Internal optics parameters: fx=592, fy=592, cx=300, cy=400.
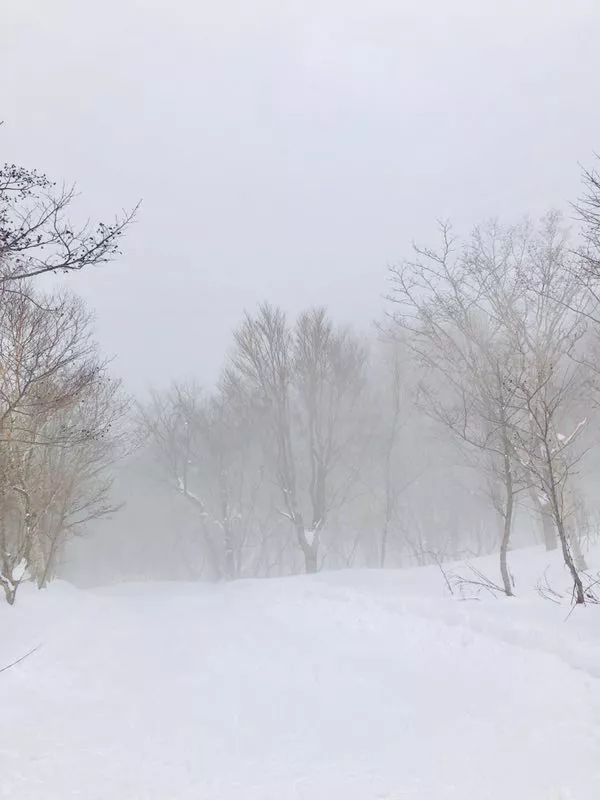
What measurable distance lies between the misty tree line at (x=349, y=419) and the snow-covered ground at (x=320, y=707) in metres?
1.98

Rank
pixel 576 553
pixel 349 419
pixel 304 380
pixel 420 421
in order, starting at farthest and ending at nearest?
pixel 420 421, pixel 349 419, pixel 304 380, pixel 576 553

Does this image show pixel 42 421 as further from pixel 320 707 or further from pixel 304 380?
pixel 304 380

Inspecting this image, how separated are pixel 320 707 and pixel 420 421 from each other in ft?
93.7

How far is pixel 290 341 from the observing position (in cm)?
2308

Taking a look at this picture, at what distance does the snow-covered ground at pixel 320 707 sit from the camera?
4441 millimetres

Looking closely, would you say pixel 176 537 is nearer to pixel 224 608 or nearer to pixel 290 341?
pixel 290 341

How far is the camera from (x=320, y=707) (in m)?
6.25

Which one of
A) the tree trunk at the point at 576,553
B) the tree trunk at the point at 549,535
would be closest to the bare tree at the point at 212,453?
the tree trunk at the point at 549,535

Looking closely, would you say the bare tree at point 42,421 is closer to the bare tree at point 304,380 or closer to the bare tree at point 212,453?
the bare tree at point 304,380

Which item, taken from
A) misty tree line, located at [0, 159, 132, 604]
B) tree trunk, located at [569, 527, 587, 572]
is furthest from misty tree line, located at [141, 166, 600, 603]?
misty tree line, located at [0, 159, 132, 604]

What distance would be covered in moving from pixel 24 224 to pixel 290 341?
18.3 metres

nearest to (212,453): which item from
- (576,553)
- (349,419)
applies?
(349,419)

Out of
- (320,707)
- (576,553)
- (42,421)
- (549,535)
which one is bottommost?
(320,707)

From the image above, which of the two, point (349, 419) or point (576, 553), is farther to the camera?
point (349, 419)
